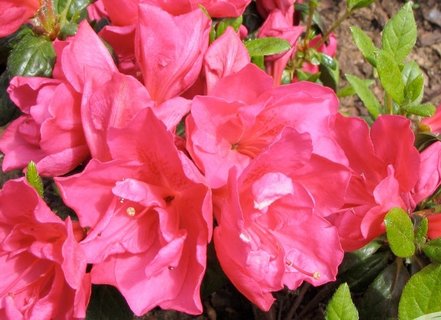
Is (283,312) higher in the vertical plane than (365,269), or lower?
lower

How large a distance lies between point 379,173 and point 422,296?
256 millimetres

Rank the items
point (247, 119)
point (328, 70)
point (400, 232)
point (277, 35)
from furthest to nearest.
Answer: point (328, 70) < point (277, 35) < point (400, 232) < point (247, 119)

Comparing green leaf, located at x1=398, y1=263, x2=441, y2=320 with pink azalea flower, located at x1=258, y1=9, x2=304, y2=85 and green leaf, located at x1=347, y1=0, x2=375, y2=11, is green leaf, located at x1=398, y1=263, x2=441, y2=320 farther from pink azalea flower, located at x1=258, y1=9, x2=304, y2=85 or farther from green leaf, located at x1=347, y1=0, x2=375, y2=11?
green leaf, located at x1=347, y1=0, x2=375, y2=11

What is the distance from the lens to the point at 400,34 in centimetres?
149

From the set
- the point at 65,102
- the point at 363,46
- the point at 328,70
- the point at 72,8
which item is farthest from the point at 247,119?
the point at 328,70

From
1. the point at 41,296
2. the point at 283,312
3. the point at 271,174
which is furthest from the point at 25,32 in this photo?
the point at 283,312

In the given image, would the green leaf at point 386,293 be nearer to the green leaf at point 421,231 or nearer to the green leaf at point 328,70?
the green leaf at point 421,231

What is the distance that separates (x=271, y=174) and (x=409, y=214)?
0.44 meters

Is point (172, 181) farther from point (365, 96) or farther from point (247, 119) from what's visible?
point (365, 96)

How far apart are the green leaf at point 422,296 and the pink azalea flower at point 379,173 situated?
117 millimetres

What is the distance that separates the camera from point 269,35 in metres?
1.59

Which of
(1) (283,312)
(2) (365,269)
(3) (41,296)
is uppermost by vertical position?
(3) (41,296)

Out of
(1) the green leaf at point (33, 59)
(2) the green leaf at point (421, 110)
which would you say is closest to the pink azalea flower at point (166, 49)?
(1) the green leaf at point (33, 59)

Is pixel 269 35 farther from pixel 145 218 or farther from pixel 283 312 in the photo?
pixel 283 312
